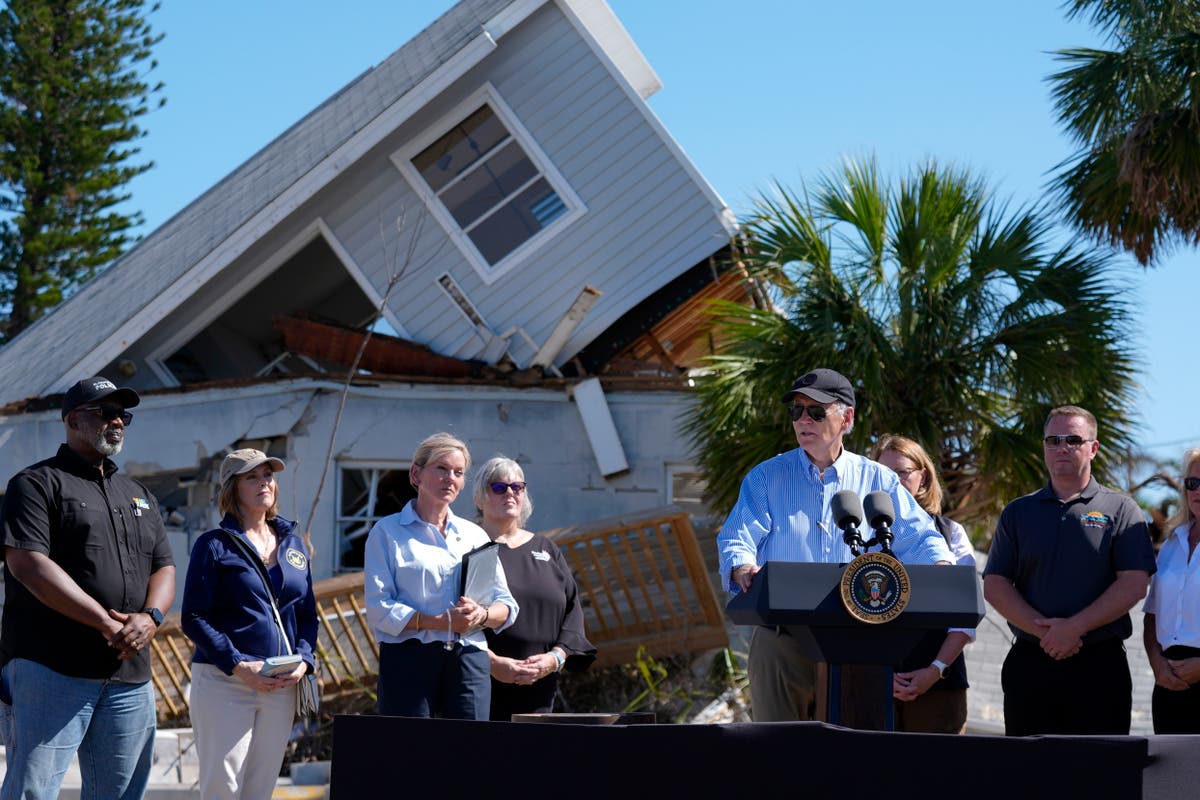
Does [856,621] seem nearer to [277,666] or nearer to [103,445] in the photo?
[277,666]

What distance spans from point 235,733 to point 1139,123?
301 inches

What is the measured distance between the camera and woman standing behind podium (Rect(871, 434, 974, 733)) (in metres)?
5.67

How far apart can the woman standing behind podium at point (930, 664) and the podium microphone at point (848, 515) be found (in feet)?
5.93

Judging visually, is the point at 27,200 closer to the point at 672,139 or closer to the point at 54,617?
the point at 672,139

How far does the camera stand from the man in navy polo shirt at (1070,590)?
5.30 meters

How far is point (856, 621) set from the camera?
3580mm

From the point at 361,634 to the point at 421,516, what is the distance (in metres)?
4.84

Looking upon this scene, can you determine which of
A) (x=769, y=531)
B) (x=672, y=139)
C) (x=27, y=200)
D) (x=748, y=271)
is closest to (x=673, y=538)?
(x=748, y=271)

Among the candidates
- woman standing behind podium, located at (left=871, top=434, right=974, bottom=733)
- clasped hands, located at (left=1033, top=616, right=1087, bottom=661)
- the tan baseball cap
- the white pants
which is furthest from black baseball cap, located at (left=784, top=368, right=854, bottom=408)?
the white pants

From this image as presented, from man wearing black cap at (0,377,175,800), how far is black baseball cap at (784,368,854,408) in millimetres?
2606

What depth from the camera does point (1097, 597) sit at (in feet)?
17.7

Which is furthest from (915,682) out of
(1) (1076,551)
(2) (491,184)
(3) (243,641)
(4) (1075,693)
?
(2) (491,184)

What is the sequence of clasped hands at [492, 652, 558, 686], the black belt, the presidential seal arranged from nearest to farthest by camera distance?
the presidential seal < the black belt < clasped hands at [492, 652, 558, 686]

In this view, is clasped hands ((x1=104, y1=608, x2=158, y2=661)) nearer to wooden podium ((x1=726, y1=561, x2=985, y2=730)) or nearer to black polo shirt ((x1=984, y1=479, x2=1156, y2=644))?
wooden podium ((x1=726, y1=561, x2=985, y2=730))
